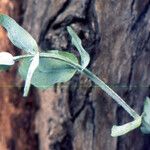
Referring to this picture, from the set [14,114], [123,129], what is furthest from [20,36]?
[14,114]

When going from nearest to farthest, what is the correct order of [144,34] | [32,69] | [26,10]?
[32,69], [144,34], [26,10]

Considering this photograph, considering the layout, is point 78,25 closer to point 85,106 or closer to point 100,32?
point 100,32

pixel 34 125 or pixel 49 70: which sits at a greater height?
pixel 49 70

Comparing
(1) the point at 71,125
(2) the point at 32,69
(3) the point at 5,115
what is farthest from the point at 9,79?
(2) the point at 32,69

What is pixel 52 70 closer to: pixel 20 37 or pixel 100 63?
pixel 20 37

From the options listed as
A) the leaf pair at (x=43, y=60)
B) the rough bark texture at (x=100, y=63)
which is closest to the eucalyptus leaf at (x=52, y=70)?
the leaf pair at (x=43, y=60)

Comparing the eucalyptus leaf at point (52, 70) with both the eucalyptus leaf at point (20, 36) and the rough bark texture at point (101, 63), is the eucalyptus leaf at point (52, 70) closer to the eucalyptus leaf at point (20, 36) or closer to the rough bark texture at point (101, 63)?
the eucalyptus leaf at point (20, 36)
